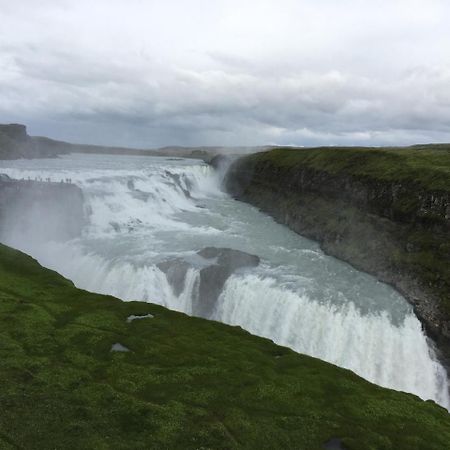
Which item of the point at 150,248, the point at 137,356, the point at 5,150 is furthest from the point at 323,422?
the point at 5,150

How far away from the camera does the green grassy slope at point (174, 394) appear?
1543cm

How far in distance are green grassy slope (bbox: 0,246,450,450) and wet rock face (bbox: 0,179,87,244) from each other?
28836 mm

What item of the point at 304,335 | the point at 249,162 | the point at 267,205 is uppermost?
the point at 249,162

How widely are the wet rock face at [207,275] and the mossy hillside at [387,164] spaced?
23.7 metres

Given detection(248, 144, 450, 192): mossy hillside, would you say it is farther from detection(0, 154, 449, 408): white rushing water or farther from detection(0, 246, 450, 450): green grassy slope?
A: detection(0, 246, 450, 450): green grassy slope

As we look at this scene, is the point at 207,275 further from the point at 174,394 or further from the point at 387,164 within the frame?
the point at 387,164

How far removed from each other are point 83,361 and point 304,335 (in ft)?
64.5

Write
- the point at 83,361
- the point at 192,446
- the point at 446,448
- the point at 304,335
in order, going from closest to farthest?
the point at 192,446 < the point at 446,448 < the point at 83,361 < the point at 304,335

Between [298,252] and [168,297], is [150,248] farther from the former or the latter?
[298,252]

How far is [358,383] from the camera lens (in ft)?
68.7

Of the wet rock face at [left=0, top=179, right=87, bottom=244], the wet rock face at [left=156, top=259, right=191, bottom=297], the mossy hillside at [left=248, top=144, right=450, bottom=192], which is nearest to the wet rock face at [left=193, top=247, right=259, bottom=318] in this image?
the wet rock face at [left=156, top=259, right=191, bottom=297]

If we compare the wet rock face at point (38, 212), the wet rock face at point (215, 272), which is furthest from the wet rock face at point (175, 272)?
the wet rock face at point (38, 212)

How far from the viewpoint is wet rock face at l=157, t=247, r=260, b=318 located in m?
38.7

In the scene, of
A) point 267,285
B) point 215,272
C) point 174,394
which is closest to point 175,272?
point 215,272
